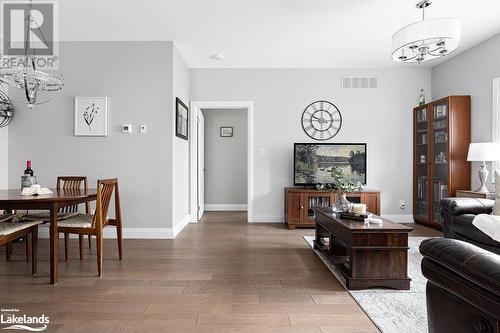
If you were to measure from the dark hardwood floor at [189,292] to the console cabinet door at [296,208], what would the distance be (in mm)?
1062

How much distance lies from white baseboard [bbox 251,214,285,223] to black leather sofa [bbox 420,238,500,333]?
3890mm

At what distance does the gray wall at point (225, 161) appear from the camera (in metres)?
6.87

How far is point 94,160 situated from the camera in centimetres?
413

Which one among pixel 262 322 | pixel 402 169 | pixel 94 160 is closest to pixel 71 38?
pixel 94 160

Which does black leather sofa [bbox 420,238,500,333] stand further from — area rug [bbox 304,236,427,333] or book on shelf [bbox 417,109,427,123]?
book on shelf [bbox 417,109,427,123]

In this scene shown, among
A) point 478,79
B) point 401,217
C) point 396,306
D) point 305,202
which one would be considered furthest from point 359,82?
point 396,306

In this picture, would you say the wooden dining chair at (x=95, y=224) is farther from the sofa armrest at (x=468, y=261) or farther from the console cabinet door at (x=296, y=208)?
the console cabinet door at (x=296, y=208)

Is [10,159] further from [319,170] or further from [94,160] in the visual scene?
[319,170]

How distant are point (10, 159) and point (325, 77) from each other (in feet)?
16.1

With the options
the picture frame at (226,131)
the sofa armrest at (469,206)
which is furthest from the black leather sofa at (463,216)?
the picture frame at (226,131)

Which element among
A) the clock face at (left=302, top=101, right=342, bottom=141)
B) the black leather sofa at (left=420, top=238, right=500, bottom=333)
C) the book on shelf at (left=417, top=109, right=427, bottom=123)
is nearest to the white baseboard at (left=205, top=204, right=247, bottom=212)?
the clock face at (left=302, top=101, right=342, bottom=141)

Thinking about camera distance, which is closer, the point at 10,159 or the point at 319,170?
the point at 10,159

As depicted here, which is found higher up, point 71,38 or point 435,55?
point 71,38

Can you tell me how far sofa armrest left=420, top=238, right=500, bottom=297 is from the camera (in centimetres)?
104
